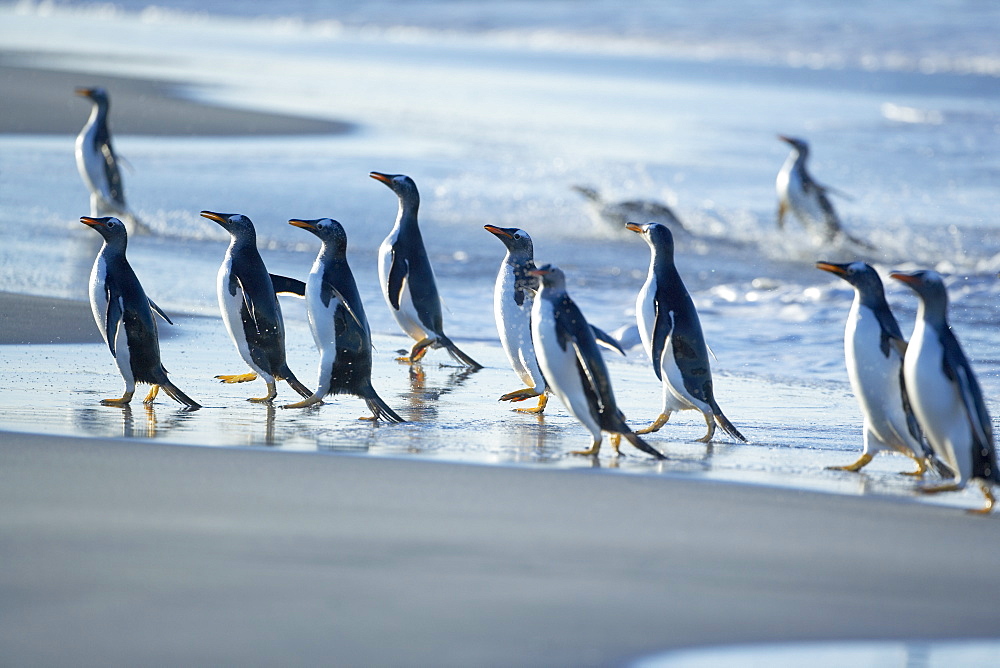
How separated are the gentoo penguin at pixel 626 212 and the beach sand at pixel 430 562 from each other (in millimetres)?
6735

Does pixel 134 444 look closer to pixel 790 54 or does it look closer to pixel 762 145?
pixel 762 145

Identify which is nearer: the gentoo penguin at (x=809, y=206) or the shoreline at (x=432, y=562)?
the shoreline at (x=432, y=562)

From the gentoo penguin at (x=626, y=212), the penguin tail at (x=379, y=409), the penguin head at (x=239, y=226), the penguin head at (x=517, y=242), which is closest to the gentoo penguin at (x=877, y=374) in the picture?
the penguin head at (x=517, y=242)

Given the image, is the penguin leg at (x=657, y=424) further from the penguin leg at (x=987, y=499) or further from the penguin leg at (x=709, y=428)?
the penguin leg at (x=987, y=499)

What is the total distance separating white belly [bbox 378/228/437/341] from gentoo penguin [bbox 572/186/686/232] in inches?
180

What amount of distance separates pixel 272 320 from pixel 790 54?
28.2 m

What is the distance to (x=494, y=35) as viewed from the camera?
120 ft

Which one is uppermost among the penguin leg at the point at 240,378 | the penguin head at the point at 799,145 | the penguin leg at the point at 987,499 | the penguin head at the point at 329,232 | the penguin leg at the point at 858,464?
the penguin head at the point at 799,145

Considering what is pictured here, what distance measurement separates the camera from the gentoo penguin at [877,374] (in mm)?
4738

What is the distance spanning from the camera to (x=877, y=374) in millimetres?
4758

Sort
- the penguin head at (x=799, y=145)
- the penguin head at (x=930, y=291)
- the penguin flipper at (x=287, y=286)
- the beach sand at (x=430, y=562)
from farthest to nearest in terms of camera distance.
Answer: the penguin head at (x=799, y=145), the penguin flipper at (x=287, y=286), the penguin head at (x=930, y=291), the beach sand at (x=430, y=562)

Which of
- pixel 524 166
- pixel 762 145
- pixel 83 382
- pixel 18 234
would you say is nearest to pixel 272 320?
pixel 83 382

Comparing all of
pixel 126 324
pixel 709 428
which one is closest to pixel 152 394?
pixel 126 324

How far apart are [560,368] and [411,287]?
1.75 m
